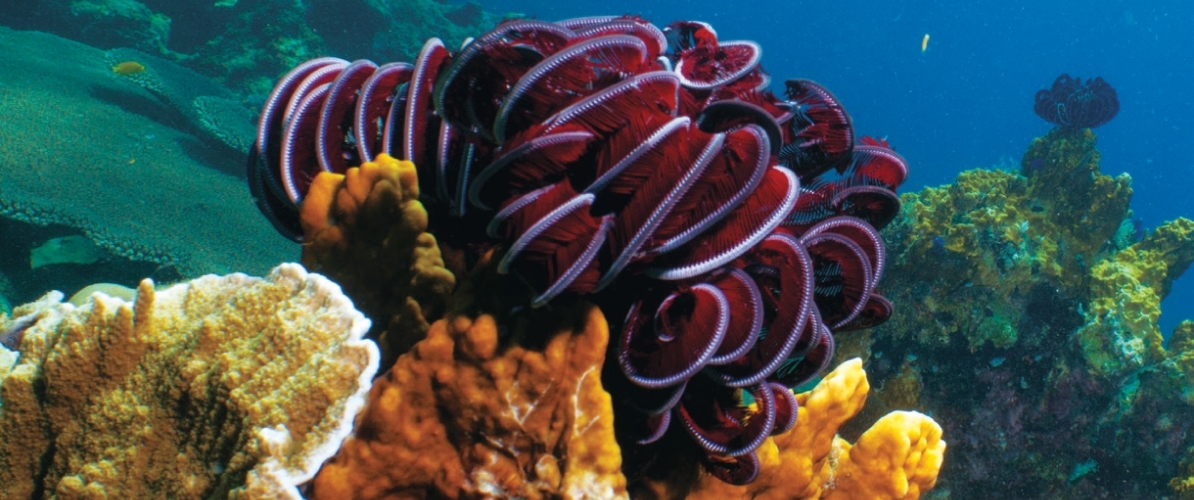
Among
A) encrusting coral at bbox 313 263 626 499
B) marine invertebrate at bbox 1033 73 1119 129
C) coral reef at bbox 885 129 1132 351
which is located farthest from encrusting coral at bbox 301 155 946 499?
marine invertebrate at bbox 1033 73 1119 129

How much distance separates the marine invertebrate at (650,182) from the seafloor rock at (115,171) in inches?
282

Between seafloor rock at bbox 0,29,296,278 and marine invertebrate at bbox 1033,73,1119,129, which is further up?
marine invertebrate at bbox 1033,73,1119,129

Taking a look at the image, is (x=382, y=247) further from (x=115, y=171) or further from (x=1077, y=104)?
(x=1077, y=104)

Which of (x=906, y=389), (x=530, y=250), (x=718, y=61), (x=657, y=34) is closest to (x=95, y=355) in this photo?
(x=530, y=250)

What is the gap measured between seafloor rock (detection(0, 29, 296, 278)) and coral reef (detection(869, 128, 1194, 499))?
8.75 meters

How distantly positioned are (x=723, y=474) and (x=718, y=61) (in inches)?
63.5

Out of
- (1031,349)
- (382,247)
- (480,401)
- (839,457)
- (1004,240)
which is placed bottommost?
(480,401)

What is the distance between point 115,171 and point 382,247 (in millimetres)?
9520

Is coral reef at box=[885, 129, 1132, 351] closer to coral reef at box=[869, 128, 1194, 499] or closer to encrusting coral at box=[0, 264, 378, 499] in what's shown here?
coral reef at box=[869, 128, 1194, 499]

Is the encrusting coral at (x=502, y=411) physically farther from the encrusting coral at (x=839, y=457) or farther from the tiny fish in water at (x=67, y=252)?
the tiny fish in water at (x=67, y=252)

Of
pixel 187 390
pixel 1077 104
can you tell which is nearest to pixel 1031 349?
pixel 1077 104

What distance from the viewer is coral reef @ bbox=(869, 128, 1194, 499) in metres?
7.43

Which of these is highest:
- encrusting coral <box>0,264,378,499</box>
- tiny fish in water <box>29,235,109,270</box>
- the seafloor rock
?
encrusting coral <box>0,264,378,499</box>

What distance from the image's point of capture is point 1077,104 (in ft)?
39.1
